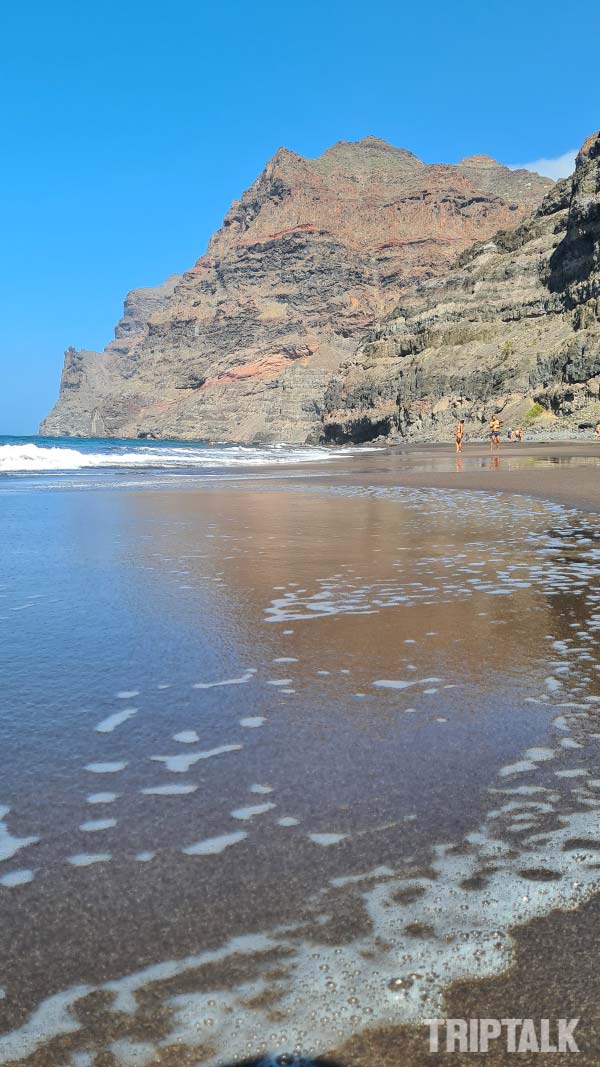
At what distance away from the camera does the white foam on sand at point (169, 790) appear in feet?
9.35

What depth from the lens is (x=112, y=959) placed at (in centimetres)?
194

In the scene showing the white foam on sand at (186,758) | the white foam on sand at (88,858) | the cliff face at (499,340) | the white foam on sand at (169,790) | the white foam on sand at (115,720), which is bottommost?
the white foam on sand at (88,858)

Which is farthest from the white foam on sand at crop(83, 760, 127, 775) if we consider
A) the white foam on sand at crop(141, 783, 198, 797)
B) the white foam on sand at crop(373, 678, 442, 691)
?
the white foam on sand at crop(373, 678, 442, 691)

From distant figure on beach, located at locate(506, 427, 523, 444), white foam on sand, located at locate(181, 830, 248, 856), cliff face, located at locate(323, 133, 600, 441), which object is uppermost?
cliff face, located at locate(323, 133, 600, 441)

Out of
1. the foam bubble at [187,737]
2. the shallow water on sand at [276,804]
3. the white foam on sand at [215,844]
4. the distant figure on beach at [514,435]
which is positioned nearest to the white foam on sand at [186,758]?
the shallow water on sand at [276,804]

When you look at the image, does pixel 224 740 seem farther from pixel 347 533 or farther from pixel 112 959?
pixel 347 533

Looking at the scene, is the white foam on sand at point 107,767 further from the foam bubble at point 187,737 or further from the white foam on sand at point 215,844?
the white foam on sand at point 215,844

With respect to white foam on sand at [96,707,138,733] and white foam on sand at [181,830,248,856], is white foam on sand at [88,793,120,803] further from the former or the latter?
white foam on sand at [96,707,138,733]

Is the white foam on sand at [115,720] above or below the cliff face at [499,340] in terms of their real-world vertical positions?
below

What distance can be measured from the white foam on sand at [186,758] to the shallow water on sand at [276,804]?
16 millimetres

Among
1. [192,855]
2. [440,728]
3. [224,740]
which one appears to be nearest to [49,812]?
[192,855]

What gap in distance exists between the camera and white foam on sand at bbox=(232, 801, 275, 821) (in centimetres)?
267

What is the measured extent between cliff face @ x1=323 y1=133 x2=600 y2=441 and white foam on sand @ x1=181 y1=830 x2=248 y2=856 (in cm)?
5623

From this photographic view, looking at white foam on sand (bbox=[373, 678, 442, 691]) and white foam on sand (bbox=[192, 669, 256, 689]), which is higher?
white foam on sand (bbox=[192, 669, 256, 689])
